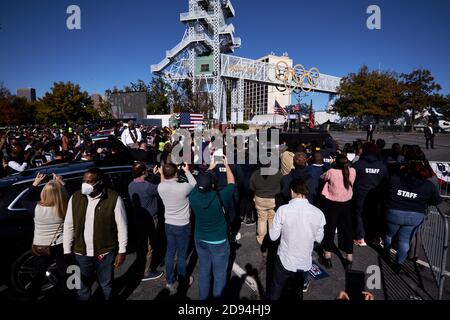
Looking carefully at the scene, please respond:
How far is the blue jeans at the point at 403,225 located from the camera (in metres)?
3.72

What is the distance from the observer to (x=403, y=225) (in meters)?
3.82

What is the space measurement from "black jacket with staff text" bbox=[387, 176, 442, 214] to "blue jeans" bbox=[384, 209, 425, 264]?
0.27ft

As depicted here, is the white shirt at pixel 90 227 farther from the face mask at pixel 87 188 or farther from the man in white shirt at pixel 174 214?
the man in white shirt at pixel 174 214

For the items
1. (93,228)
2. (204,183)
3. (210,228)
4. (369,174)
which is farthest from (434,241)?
(93,228)

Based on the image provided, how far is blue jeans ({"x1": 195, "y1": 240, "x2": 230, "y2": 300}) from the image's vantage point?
3082mm

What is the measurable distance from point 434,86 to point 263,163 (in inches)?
1999

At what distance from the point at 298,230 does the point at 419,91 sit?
50639mm

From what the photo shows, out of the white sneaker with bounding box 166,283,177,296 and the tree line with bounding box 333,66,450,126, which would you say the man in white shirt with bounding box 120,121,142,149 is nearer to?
the white sneaker with bounding box 166,283,177,296

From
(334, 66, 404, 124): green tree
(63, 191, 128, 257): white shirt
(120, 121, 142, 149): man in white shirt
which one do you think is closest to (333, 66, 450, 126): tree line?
(334, 66, 404, 124): green tree

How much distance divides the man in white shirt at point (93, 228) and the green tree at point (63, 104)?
5132 cm

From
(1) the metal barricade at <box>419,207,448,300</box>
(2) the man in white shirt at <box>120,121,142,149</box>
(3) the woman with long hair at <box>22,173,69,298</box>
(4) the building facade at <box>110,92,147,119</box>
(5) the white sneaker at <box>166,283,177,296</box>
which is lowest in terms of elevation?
(5) the white sneaker at <box>166,283,177,296</box>

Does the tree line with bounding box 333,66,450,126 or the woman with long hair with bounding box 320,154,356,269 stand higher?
the tree line with bounding box 333,66,450,126

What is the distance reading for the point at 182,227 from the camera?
3.50 m

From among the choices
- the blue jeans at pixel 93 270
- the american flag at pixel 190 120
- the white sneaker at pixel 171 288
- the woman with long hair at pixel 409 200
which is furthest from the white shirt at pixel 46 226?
the american flag at pixel 190 120
